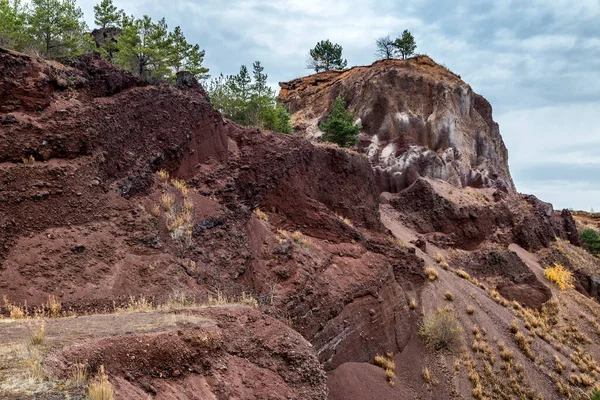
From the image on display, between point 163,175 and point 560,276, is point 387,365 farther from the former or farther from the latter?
point 560,276

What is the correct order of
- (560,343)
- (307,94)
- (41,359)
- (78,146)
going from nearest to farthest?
(41,359) < (78,146) < (560,343) < (307,94)

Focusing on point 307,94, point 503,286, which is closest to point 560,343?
point 503,286

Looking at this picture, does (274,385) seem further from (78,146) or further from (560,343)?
(560,343)

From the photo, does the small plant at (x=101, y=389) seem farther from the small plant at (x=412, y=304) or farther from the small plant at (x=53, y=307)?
the small plant at (x=412, y=304)

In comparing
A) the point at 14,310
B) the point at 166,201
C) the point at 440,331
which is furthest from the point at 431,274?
the point at 14,310

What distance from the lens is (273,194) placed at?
19.0 meters

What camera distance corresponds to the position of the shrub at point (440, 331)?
18250mm

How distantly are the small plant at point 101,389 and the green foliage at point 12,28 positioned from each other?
2058 centimetres

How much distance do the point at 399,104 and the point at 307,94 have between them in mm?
14155

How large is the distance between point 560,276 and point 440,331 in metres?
18.5

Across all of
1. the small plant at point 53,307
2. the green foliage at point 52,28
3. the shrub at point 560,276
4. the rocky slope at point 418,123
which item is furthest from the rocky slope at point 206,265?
the rocky slope at point 418,123

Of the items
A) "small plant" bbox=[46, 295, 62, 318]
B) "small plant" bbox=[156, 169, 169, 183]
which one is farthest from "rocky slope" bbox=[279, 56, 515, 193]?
"small plant" bbox=[46, 295, 62, 318]

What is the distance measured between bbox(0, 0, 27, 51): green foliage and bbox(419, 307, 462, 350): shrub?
22.5 meters

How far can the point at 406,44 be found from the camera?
167 feet
